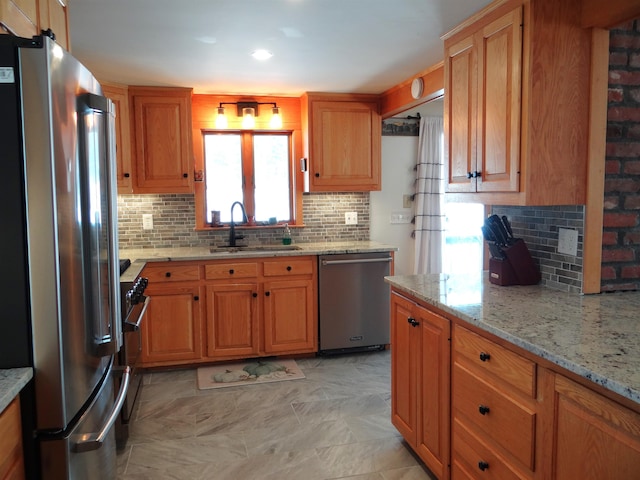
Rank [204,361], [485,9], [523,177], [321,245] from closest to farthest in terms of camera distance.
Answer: [523,177], [485,9], [204,361], [321,245]

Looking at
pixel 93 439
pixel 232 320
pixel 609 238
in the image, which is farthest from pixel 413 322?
Result: pixel 232 320

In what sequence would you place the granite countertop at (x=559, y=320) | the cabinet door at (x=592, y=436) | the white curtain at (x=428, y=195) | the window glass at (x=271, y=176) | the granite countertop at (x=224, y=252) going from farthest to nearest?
1. the white curtain at (x=428, y=195)
2. the window glass at (x=271, y=176)
3. the granite countertop at (x=224, y=252)
4. the granite countertop at (x=559, y=320)
5. the cabinet door at (x=592, y=436)

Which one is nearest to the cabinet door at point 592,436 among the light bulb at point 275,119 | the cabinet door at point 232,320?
the cabinet door at point 232,320

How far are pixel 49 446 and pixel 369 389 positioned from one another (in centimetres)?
237

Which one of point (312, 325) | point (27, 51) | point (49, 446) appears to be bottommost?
point (312, 325)

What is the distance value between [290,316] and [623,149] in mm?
2638

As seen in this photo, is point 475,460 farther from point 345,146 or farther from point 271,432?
point 345,146

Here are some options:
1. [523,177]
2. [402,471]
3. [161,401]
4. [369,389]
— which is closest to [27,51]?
[523,177]

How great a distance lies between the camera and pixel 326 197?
462 cm

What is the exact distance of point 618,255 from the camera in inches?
84.7

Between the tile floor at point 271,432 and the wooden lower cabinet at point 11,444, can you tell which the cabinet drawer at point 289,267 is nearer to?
the tile floor at point 271,432

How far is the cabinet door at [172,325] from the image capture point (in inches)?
148

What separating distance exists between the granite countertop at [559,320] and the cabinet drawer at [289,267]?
1521mm

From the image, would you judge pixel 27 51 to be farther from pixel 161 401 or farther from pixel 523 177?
pixel 161 401
